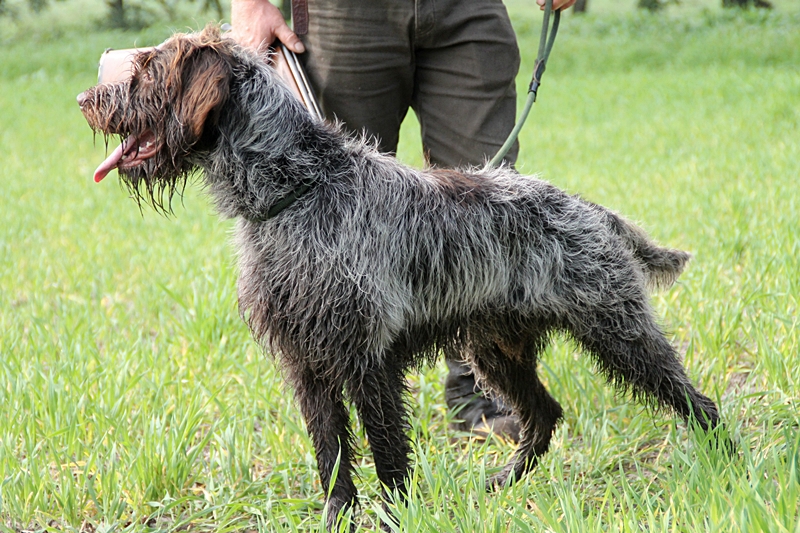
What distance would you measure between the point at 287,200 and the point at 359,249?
0.32 metres

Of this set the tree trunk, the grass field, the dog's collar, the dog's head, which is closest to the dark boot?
the grass field

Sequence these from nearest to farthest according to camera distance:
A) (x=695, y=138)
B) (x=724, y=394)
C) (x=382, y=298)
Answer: (x=382, y=298)
(x=724, y=394)
(x=695, y=138)

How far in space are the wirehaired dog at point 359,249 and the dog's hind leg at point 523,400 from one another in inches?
11.1

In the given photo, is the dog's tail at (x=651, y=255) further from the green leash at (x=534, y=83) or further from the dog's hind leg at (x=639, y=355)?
the green leash at (x=534, y=83)

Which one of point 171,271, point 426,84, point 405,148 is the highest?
point 426,84

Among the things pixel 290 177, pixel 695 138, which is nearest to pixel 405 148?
pixel 695 138

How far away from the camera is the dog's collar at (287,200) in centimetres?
293

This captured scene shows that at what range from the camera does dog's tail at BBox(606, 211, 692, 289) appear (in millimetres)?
3473

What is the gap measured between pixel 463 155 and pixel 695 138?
8823mm

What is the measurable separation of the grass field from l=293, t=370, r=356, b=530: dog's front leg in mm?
124

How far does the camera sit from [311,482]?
142 inches

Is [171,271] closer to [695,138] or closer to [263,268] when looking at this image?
[263,268]

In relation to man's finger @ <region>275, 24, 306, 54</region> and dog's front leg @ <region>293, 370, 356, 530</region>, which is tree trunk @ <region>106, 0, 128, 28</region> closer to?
man's finger @ <region>275, 24, 306, 54</region>

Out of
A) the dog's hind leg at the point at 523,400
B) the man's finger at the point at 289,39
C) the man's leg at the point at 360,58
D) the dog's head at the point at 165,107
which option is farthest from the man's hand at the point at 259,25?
the dog's hind leg at the point at 523,400
